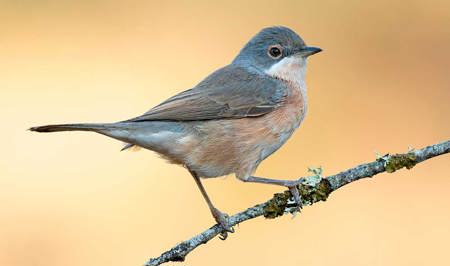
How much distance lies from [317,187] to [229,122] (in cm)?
131

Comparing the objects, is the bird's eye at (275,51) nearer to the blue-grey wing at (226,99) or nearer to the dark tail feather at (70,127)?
the blue-grey wing at (226,99)

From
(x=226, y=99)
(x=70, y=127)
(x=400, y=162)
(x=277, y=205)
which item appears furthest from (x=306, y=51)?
(x=70, y=127)

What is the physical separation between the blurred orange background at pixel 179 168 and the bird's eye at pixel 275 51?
174 cm

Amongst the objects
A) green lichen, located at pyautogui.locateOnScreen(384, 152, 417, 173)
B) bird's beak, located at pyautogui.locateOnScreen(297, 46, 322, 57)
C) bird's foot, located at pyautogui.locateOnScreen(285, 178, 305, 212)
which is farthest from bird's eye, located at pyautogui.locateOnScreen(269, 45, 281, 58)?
green lichen, located at pyautogui.locateOnScreen(384, 152, 417, 173)

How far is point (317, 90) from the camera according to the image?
845 cm

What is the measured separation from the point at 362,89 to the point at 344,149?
98 centimetres

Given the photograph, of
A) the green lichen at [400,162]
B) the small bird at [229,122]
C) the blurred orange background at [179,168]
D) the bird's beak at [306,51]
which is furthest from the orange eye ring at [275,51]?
the green lichen at [400,162]

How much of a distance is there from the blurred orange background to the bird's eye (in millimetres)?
1735

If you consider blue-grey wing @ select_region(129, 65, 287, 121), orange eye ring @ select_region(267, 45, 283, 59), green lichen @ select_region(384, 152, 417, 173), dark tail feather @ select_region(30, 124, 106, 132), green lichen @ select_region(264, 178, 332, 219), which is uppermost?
orange eye ring @ select_region(267, 45, 283, 59)

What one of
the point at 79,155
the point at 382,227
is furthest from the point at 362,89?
the point at 79,155

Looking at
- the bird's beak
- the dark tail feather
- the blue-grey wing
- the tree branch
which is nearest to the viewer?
the tree branch

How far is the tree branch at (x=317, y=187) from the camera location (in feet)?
13.7

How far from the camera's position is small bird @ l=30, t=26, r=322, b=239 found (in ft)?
17.8

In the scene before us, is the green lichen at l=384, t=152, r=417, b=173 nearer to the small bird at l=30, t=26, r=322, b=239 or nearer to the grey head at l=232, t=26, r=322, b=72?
the small bird at l=30, t=26, r=322, b=239
